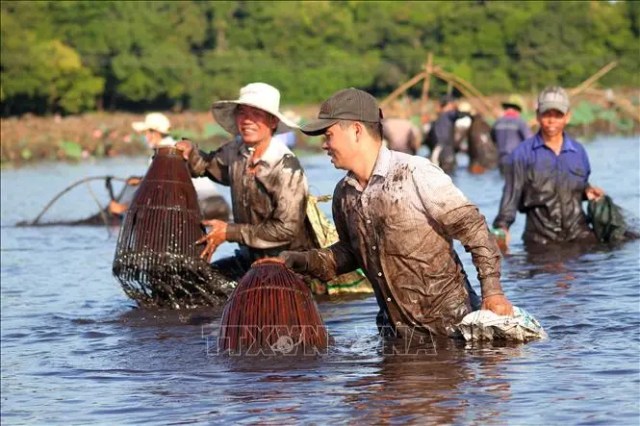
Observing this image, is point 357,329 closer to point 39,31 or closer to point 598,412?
point 598,412

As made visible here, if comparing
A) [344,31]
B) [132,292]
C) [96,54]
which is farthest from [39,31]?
[132,292]

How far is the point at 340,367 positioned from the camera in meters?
7.63

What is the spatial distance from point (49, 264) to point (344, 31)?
98.7 ft

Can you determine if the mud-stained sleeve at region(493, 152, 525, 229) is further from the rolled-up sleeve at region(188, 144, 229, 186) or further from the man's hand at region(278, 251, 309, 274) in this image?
the man's hand at region(278, 251, 309, 274)

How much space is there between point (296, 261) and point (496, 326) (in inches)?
42.6

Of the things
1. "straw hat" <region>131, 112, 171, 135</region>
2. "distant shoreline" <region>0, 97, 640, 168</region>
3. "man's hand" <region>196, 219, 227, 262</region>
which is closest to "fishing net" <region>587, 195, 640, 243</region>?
"man's hand" <region>196, 219, 227, 262</region>

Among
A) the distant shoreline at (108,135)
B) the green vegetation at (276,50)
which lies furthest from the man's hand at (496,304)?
the green vegetation at (276,50)

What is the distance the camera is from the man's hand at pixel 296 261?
295 inches

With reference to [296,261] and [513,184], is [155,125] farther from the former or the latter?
[296,261]

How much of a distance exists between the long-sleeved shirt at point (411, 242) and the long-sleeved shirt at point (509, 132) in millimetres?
14728

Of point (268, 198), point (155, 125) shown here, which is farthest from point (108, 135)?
point (268, 198)

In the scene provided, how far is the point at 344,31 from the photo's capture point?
44594 mm

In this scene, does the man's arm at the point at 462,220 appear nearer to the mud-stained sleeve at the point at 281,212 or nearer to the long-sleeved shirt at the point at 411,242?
the long-sleeved shirt at the point at 411,242

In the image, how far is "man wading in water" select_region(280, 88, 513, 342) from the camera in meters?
6.95
